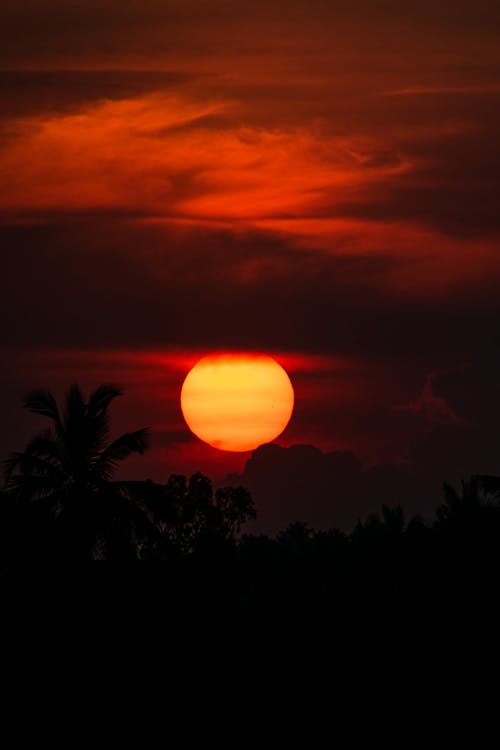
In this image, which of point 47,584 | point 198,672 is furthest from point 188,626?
point 47,584

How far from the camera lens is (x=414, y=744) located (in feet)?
113

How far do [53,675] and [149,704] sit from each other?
109 inches

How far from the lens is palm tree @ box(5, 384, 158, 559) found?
40.2m

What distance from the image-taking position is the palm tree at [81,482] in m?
40.2

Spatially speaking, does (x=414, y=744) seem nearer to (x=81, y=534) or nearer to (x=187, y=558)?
(x=187, y=558)

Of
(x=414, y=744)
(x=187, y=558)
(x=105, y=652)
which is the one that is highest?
(x=187, y=558)

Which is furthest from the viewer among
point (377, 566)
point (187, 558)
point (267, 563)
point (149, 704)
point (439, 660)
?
point (267, 563)

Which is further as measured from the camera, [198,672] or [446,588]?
[446,588]

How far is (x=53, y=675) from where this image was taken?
34.8 meters

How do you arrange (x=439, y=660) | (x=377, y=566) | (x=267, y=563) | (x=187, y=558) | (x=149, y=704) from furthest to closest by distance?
(x=267, y=563), (x=377, y=566), (x=187, y=558), (x=439, y=660), (x=149, y=704)

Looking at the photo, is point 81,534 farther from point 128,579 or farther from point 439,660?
point 439,660

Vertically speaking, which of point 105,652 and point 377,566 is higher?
point 377,566

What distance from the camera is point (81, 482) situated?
4122cm

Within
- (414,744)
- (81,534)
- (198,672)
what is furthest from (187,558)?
(414,744)
